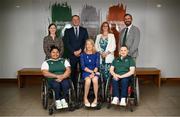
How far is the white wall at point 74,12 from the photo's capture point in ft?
23.0

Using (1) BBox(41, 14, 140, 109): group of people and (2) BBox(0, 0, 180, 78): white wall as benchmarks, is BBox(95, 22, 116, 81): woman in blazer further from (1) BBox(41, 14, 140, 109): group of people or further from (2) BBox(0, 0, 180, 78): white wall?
(2) BBox(0, 0, 180, 78): white wall

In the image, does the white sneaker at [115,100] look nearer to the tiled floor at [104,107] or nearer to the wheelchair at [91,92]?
the tiled floor at [104,107]

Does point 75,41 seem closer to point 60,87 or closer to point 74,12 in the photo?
point 60,87

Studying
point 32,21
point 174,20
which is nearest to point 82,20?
point 32,21

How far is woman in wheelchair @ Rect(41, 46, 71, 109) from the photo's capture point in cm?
460

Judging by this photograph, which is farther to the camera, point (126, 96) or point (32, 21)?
point (32, 21)

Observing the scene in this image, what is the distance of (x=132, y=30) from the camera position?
17.7 ft

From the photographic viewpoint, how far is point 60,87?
4.66m

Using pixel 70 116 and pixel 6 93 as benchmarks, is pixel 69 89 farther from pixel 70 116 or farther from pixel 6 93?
pixel 6 93

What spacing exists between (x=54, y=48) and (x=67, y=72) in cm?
43

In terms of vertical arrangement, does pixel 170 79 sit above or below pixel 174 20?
below

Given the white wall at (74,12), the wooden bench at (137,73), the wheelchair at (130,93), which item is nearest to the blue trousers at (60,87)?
the wheelchair at (130,93)

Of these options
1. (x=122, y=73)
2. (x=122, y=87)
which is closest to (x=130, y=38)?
(x=122, y=73)

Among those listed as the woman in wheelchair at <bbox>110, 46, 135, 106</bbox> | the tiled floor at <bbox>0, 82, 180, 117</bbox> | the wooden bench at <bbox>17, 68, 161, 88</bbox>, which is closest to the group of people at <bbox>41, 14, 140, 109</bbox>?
the woman in wheelchair at <bbox>110, 46, 135, 106</bbox>
